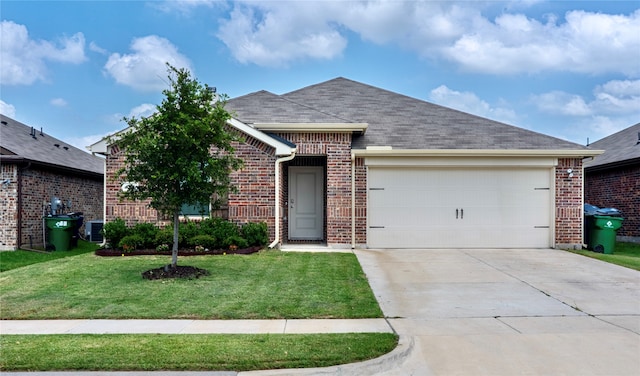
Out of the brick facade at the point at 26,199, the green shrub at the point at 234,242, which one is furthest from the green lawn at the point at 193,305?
the brick facade at the point at 26,199

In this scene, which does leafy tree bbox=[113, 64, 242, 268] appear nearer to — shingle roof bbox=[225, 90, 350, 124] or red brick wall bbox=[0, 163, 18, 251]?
shingle roof bbox=[225, 90, 350, 124]

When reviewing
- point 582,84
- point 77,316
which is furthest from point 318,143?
point 582,84

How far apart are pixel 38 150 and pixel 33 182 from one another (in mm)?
2035

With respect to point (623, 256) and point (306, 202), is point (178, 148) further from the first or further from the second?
point (623, 256)

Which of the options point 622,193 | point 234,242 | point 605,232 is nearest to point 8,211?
point 234,242

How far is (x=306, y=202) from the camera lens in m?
14.3

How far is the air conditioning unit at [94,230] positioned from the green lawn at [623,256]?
15.3 meters

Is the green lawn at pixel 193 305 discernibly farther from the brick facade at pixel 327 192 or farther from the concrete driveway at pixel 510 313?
the brick facade at pixel 327 192

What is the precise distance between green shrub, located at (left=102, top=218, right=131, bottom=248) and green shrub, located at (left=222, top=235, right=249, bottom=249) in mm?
2602

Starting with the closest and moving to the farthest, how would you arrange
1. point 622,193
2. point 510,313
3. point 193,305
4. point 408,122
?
point 510,313, point 193,305, point 408,122, point 622,193

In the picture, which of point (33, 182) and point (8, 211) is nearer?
point (8, 211)

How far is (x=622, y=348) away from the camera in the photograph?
5109 millimetres

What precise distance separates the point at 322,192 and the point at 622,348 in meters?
9.80

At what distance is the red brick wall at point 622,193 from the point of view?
1562 cm
